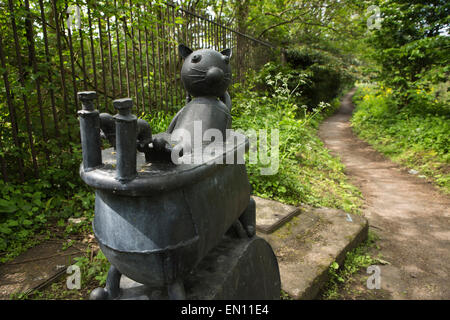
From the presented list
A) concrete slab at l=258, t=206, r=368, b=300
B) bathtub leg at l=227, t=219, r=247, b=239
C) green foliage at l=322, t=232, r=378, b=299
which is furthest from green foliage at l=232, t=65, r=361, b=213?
bathtub leg at l=227, t=219, r=247, b=239

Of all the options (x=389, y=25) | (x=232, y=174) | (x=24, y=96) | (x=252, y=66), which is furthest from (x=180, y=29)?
(x=389, y=25)

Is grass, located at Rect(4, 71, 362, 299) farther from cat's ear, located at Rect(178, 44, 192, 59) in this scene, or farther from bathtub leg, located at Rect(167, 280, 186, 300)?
cat's ear, located at Rect(178, 44, 192, 59)

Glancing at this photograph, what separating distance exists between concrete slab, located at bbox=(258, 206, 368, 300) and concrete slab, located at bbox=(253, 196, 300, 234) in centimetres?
5

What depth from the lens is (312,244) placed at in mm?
2582

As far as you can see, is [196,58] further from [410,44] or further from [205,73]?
[410,44]

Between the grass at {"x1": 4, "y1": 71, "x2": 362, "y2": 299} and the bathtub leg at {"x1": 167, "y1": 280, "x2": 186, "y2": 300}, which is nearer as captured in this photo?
the bathtub leg at {"x1": 167, "y1": 280, "x2": 186, "y2": 300}

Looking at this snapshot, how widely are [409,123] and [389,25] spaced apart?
2569 mm

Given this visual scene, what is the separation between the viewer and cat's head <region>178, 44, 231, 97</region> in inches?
67.6

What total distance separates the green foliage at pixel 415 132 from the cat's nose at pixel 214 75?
437 cm

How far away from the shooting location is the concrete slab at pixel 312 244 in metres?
2.11

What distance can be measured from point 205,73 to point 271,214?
1.71m

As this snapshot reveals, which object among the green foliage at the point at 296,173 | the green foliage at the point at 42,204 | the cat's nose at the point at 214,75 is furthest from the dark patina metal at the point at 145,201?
Answer: the green foliage at the point at 296,173
